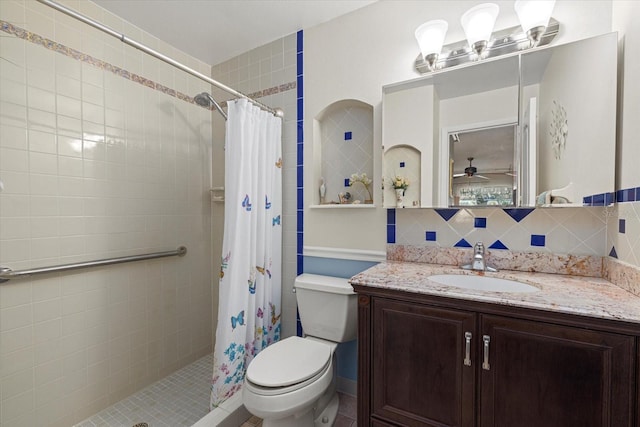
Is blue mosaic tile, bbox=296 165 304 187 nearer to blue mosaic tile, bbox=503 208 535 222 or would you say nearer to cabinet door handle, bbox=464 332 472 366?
blue mosaic tile, bbox=503 208 535 222

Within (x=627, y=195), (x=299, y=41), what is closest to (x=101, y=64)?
(x=299, y=41)

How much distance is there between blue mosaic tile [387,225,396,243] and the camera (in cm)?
168

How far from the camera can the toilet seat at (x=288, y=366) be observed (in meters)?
1.21

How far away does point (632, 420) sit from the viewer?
31.6 inches

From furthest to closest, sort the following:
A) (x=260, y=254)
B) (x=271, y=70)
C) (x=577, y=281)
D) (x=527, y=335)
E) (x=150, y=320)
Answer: (x=271, y=70) < (x=150, y=320) < (x=260, y=254) < (x=577, y=281) < (x=527, y=335)

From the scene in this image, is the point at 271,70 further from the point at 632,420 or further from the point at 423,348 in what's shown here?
the point at 632,420

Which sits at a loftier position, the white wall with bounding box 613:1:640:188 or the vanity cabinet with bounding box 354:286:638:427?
the white wall with bounding box 613:1:640:188

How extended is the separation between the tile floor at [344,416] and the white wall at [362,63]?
0.96m

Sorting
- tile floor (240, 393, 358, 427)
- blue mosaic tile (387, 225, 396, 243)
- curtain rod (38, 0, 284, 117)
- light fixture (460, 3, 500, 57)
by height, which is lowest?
tile floor (240, 393, 358, 427)

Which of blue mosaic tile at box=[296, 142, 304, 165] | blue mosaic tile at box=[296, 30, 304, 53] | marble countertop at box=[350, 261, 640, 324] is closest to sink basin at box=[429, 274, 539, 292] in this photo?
marble countertop at box=[350, 261, 640, 324]

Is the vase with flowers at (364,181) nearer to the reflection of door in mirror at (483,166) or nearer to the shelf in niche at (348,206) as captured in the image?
the shelf in niche at (348,206)

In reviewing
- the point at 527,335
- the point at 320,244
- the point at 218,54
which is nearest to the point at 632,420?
the point at 527,335

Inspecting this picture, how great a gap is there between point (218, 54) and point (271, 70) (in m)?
0.55

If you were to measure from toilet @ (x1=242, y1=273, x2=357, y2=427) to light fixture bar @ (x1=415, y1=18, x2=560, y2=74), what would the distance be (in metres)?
1.32
